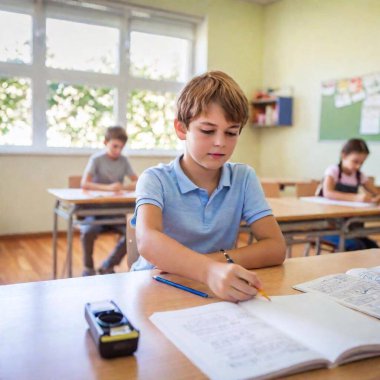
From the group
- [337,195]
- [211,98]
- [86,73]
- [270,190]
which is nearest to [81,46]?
[86,73]

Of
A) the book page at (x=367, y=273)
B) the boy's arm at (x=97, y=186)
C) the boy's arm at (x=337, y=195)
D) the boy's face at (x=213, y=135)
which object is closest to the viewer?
the book page at (x=367, y=273)

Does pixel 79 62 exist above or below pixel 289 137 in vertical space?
above

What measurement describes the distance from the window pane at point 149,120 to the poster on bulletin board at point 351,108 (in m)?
1.82

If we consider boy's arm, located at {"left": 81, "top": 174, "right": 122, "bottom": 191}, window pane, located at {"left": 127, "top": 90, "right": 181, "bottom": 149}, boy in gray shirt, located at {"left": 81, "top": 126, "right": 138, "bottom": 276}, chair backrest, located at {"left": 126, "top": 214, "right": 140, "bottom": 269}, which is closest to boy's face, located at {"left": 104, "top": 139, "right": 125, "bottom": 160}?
boy in gray shirt, located at {"left": 81, "top": 126, "right": 138, "bottom": 276}

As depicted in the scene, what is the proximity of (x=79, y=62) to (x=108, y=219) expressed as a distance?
106 inches

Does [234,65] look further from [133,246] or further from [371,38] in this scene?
[133,246]

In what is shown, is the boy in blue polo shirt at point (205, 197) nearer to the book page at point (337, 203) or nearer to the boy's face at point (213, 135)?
the boy's face at point (213, 135)

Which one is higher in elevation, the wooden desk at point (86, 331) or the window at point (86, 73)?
the window at point (86, 73)

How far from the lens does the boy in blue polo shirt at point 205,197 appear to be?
1087 mm

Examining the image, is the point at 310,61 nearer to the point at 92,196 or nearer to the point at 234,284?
the point at 92,196

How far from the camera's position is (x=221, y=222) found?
50.4 inches

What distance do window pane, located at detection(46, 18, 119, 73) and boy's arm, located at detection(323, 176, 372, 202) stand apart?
123 inches

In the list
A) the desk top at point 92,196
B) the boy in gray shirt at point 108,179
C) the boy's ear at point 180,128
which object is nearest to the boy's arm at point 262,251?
the boy's ear at point 180,128

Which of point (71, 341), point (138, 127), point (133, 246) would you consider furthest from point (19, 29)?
point (71, 341)
